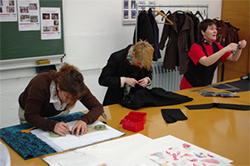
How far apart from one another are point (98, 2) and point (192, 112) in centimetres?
221

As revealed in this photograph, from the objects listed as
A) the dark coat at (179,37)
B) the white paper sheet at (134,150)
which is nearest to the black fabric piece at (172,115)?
the white paper sheet at (134,150)

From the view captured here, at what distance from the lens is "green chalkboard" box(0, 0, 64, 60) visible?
3256 millimetres

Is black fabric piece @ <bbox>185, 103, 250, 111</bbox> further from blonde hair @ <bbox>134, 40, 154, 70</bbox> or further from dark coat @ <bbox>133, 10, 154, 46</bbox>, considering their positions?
dark coat @ <bbox>133, 10, 154, 46</bbox>

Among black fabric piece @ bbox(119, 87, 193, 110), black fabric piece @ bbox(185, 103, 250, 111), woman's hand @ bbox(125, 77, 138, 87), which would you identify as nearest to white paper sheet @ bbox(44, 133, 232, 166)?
black fabric piece @ bbox(119, 87, 193, 110)

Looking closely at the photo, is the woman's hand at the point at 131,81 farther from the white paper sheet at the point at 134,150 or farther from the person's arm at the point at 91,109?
the white paper sheet at the point at 134,150

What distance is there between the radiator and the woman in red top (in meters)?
1.44

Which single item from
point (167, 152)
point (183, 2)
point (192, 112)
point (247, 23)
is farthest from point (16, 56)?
point (247, 23)

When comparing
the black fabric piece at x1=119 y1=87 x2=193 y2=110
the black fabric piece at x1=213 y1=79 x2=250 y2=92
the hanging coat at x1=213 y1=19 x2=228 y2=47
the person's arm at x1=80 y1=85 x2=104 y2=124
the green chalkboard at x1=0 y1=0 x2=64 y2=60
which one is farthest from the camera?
the hanging coat at x1=213 y1=19 x2=228 y2=47

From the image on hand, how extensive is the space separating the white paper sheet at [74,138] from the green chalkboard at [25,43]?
1.72m

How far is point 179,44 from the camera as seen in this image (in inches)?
167

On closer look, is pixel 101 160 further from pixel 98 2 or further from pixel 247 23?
pixel 247 23

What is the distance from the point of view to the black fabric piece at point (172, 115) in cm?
216

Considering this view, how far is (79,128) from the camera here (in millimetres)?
1853

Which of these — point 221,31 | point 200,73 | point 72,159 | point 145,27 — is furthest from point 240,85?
point 72,159
